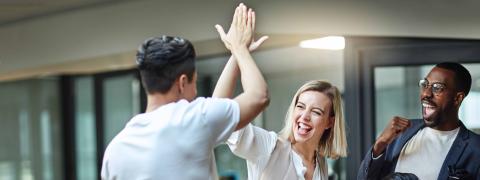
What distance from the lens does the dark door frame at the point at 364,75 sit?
412cm

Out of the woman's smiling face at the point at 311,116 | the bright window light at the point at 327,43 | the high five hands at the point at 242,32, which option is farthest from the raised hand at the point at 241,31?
the bright window light at the point at 327,43

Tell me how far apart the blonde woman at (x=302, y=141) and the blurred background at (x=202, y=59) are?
1360 mm

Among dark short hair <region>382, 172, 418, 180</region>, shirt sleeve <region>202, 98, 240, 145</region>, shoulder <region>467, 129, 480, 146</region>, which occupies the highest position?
shirt sleeve <region>202, 98, 240, 145</region>

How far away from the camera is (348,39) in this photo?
4.33m

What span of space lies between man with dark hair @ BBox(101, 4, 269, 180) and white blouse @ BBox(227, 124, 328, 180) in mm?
543

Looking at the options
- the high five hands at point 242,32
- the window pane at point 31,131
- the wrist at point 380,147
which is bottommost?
the window pane at point 31,131

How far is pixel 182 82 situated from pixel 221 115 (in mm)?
141

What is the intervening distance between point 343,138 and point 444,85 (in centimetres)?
54

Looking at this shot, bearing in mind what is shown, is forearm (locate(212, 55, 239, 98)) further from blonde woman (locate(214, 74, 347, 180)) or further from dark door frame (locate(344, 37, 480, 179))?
dark door frame (locate(344, 37, 480, 179))

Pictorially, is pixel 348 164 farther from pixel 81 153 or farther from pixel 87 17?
pixel 81 153

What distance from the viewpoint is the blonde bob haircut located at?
272 centimetres

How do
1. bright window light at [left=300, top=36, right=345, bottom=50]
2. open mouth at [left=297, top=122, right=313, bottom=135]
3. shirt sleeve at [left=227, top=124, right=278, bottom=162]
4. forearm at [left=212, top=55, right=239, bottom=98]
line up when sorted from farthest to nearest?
bright window light at [left=300, top=36, right=345, bottom=50]
open mouth at [left=297, top=122, right=313, bottom=135]
shirt sleeve at [left=227, top=124, right=278, bottom=162]
forearm at [left=212, top=55, right=239, bottom=98]

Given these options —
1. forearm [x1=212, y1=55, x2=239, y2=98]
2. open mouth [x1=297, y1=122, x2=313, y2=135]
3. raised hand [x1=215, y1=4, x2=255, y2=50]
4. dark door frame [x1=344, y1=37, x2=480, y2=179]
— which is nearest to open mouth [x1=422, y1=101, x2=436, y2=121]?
open mouth [x1=297, y1=122, x2=313, y2=135]

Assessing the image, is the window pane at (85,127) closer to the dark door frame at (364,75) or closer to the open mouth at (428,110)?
the dark door frame at (364,75)
